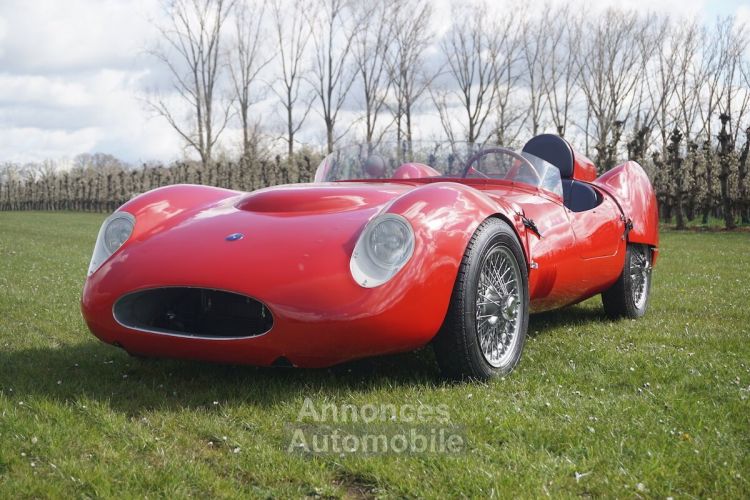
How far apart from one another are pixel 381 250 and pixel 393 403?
2.12ft

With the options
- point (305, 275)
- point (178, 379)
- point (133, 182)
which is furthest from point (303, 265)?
point (133, 182)

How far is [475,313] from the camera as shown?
126 inches

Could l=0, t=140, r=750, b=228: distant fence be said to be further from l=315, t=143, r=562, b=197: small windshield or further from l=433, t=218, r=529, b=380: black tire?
l=433, t=218, r=529, b=380: black tire

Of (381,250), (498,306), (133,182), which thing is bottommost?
(498,306)

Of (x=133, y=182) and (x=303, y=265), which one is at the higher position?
(x=133, y=182)

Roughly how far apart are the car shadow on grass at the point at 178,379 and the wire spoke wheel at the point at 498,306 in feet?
1.01

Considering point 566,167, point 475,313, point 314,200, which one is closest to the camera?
point 475,313

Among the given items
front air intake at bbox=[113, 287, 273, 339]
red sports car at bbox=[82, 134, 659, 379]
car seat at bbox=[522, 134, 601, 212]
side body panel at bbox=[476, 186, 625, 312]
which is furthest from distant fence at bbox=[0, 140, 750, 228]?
front air intake at bbox=[113, 287, 273, 339]

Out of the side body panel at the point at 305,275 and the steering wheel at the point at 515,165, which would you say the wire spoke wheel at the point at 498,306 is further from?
the steering wheel at the point at 515,165

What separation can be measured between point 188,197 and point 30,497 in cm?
219

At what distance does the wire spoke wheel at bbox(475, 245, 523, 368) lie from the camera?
11.0ft

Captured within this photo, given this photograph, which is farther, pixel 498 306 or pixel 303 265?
pixel 498 306

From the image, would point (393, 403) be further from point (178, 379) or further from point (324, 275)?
point (178, 379)

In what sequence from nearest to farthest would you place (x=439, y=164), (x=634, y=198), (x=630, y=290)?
1. (x=439, y=164)
2. (x=630, y=290)
3. (x=634, y=198)
